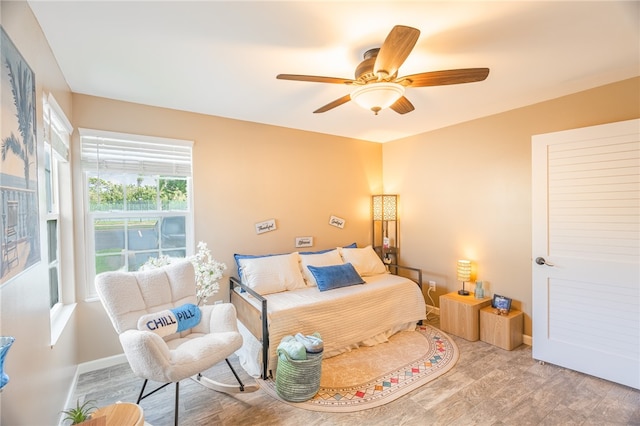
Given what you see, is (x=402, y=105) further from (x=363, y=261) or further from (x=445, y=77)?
(x=363, y=261)

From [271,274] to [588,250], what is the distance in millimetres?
2871

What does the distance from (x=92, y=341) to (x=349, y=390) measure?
231cm

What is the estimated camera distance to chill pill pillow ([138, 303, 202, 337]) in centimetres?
204

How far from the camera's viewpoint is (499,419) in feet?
6.56

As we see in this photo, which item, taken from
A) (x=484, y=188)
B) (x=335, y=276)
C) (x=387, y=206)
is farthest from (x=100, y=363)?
(x=484, y=188)

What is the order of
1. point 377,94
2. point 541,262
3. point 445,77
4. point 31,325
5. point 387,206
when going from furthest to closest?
point 387,206, point 541,262, point 377,94, point 445,77, point 31,325

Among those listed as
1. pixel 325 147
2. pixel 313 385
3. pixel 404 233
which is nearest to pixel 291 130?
pixel 325 147

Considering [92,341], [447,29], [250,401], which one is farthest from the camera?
[92,341]

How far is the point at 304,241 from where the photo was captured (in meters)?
3.86

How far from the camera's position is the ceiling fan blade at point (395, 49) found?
4.54 feet

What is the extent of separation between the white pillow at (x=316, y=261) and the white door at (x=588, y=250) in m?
2.03

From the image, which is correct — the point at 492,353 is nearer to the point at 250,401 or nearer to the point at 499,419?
the point at 499,419

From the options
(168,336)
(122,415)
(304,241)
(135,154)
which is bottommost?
(122,415)

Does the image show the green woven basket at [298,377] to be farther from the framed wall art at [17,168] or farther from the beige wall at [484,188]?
the beige wall at [484,188]
